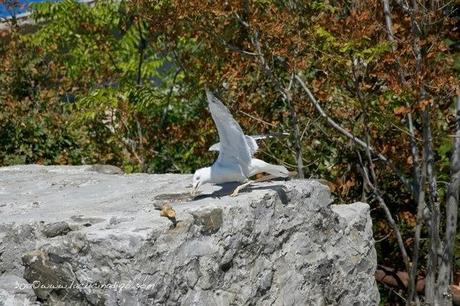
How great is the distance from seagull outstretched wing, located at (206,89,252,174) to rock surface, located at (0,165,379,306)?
7.9 inches

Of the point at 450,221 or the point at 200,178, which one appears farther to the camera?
the point at 450,221

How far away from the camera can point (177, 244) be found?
13.0 ft

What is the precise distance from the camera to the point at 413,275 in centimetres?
573

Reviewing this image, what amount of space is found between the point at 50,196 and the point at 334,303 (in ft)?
5.91

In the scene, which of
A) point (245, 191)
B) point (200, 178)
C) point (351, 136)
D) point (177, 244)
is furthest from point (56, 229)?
point (351, 136)

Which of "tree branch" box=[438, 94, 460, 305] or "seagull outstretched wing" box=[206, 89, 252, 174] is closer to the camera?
"seagull outstretched wing" box=[206, 89, 252, 174]

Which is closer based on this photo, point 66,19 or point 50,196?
point 50,196

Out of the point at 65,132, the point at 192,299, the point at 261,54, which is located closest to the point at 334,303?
the point at 192,299

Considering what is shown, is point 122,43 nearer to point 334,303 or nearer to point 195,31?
point 195,31

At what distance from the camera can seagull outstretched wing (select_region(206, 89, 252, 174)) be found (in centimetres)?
417

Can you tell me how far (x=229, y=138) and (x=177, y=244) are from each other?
71 cm

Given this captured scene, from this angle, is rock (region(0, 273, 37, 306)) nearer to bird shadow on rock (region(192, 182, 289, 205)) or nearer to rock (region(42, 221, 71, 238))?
rock (region(42, 221, 71, 238))

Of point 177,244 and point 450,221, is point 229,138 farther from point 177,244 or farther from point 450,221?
point 450,221

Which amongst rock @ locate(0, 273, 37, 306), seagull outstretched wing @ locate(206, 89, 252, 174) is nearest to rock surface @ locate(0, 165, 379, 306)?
rock @ locate(0, 273, 37, 306)
